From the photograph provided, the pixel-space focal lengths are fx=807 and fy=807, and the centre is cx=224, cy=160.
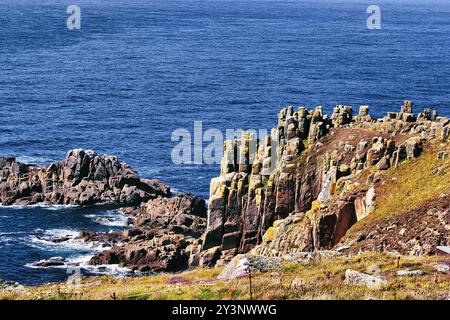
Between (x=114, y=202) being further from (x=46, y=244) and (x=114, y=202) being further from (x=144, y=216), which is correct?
(x=46, y=244)

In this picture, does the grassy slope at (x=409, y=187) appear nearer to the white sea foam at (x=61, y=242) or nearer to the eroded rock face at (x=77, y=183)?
the white sea foam at (x=61, y=242)

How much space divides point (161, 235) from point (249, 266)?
64546 millimetres

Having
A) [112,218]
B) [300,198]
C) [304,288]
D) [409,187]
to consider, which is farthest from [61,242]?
[304,288]

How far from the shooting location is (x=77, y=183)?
408 ft

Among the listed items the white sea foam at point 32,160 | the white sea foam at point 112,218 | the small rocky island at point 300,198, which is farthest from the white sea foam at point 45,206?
the white sea foam at point 32,160

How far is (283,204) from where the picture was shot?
81.8m

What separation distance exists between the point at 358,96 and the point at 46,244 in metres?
108

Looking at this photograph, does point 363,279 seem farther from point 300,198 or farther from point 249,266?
point 300,198

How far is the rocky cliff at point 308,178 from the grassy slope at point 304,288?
25.3m

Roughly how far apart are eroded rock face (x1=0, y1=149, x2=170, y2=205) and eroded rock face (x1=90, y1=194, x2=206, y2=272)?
610cm

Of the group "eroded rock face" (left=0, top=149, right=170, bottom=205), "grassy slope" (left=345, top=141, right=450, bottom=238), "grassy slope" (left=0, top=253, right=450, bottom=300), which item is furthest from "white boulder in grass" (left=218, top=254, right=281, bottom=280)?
"eroded rock face" (left=0, top=149, right=170, bottom=205)

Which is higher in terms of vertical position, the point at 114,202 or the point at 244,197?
the point at 244,197

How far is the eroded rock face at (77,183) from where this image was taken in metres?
121
